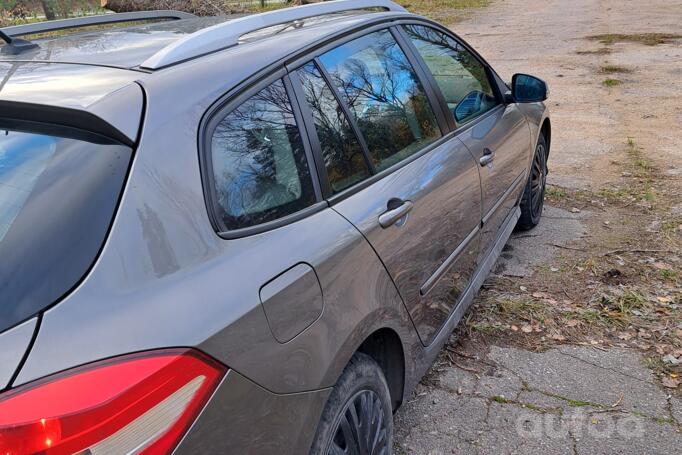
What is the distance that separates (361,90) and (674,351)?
7.35 feet

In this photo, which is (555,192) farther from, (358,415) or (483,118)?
(358,415)

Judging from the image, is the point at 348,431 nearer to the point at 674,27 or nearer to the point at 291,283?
the point at 291,283

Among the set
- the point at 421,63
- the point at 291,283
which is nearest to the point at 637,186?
the point at 421,63

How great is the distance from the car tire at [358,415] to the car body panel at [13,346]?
0.86m

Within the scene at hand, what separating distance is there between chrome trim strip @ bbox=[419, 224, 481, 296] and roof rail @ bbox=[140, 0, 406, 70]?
1.22m

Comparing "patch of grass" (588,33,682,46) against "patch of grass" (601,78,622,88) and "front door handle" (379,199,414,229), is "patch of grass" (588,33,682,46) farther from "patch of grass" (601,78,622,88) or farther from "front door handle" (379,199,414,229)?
"front door handle" (379,199,414,229)

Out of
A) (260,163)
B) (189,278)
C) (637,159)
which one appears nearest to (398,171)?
(260,163)

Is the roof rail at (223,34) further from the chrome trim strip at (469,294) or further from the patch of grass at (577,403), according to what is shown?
the patch of grass at (577,403)

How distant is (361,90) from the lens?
7.99 ft

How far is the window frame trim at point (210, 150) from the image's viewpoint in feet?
5.07

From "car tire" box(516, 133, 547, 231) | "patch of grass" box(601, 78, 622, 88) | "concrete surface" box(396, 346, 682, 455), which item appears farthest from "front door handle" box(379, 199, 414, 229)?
"patch of grass" box(601, 78, 622, 88)

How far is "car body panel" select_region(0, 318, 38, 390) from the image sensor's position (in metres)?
1.10

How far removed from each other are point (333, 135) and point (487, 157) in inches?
52.6

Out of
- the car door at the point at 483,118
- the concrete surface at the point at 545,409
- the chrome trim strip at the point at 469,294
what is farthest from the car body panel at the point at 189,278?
the car door at the point at 483,118
